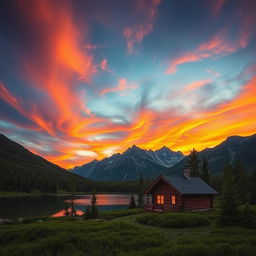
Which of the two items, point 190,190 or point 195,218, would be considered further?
point 190,190

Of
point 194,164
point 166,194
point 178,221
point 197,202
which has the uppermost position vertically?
point 194,164

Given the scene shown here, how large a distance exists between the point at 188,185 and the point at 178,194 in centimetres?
360

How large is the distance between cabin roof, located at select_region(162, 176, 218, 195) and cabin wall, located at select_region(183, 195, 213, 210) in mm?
866

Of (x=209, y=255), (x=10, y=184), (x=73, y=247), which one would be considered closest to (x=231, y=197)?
(x=209, y=255)

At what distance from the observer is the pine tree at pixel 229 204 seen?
22.8 m

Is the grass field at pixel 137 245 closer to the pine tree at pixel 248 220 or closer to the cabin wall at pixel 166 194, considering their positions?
the pine tree at pixel 248 220

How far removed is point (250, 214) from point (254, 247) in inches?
315

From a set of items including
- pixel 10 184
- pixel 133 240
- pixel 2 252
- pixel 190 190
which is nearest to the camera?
pixel 2 252

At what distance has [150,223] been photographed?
1126 inches

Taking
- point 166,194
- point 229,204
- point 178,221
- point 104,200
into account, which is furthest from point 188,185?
point 104,200

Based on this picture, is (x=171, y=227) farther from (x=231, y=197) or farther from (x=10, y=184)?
(x=10, y=184)

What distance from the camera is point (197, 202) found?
40.0 meters

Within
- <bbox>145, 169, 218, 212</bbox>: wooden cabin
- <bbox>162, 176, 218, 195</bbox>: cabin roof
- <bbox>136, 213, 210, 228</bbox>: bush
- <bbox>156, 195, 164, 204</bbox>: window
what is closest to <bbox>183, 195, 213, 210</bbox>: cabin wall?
<bbox>145, 169, 218, 212</bbox>: wooden cabin

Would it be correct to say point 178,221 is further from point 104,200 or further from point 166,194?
point 104,200
